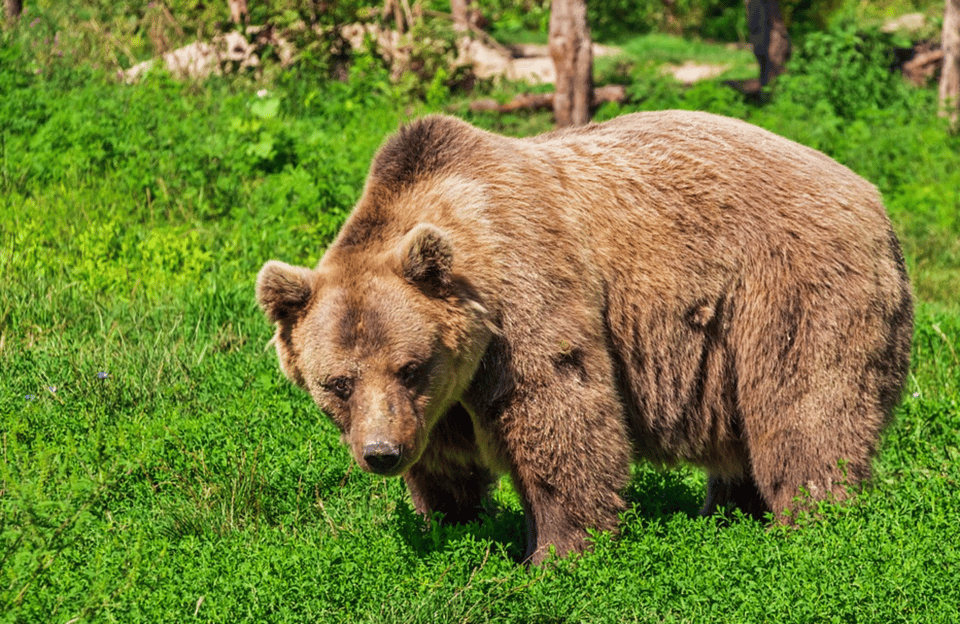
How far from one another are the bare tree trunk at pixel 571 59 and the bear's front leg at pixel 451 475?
26.3ft

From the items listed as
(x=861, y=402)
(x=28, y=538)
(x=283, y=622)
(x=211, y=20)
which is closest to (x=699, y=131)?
(x=861, y=402)

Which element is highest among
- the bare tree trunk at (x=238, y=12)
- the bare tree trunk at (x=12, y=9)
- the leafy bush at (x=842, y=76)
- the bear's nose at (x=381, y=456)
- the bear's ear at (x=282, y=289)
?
the bare tree trunk at (x=12, y=9)

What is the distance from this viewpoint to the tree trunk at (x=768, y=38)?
46.5 ft

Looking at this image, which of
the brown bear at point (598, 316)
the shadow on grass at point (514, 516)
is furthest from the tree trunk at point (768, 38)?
the brown bear at point (598, 316)

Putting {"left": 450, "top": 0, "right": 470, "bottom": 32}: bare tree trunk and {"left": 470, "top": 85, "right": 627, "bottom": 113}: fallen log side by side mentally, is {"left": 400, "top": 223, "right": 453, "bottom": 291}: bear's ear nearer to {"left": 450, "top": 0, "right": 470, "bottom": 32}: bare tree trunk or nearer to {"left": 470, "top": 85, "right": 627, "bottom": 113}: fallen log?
{"left": 470, "top": 85, "right": 627, "bottom": 113}: fallen log

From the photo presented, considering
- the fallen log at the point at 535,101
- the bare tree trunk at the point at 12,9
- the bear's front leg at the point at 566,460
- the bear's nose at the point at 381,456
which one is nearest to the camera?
the bear's nose at the point at 381,456

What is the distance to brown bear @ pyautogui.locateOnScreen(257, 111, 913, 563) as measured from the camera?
4.52 m

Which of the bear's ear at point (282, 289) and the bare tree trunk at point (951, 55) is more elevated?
the bear's ear at point (282, 289)

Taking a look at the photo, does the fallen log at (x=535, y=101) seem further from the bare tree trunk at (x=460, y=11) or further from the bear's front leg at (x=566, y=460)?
the bear's front leg at (x=566, y=460)

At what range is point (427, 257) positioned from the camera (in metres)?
4.43

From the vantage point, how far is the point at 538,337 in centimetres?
464

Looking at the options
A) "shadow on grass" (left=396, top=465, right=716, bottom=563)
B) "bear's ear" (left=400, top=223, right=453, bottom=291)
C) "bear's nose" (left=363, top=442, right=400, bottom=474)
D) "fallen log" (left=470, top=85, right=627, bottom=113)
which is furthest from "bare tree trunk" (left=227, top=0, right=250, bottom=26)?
"bear's nose" (left=363, top=442, right=400, bottom=474)

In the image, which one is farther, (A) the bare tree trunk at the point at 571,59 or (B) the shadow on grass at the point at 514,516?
(A) the bare tree trunk at the point at 571,59

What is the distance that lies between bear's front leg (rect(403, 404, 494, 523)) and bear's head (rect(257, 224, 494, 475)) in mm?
290
